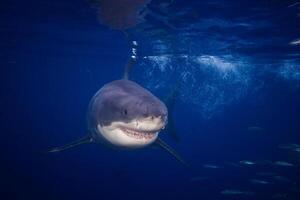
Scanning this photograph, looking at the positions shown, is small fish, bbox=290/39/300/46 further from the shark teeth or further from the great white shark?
the shark teeth

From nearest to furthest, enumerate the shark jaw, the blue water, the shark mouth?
the shark jaw
the shark mouth
the blue water

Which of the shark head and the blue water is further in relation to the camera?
the blue water

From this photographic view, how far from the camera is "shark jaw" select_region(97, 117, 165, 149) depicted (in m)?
6.11

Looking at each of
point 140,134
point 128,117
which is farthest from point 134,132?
point 128,117

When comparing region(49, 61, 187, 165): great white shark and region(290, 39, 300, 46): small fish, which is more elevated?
region(290, 39, 300, 46): small fish

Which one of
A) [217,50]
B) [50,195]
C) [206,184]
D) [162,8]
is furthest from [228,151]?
[162,8]

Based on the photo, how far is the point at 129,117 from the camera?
20.9ft

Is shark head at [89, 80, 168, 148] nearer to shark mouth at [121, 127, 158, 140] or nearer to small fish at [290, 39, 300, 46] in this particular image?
shark mouth at [121, 127, 158, 140]

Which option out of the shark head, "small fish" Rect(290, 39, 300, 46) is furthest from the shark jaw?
"small fish" Rect(290, 39, 300, 46)

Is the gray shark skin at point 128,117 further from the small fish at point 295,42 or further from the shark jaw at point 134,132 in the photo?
the small fish at point 295,42

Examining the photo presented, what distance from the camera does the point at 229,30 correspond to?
19.1 meters

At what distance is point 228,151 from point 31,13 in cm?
3761

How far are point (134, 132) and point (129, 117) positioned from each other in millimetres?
323

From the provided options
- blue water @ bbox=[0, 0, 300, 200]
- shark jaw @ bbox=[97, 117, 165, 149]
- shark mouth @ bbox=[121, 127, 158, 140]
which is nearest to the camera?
shark jaw @ bbox=[97, 117, 165, 149]
